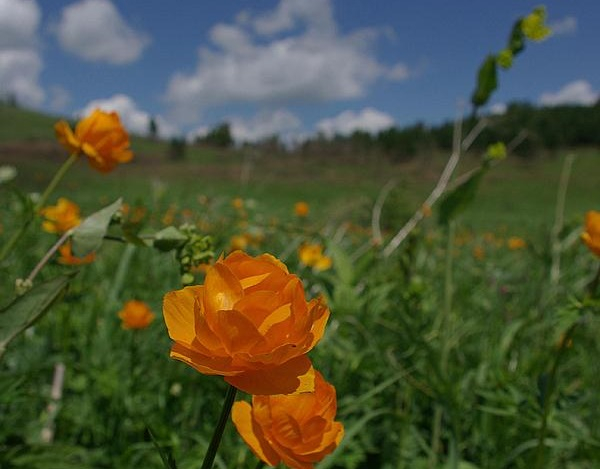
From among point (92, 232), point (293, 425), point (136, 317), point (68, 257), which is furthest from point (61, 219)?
point (293, 425)

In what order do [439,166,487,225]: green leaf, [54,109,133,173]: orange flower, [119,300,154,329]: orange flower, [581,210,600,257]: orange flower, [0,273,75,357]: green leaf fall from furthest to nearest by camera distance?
[119,300,154,329]: orange flower, [439,166,487,225]: green leaf, [54,109,133,173]: orange flower, [581,210,600,257]: orange flower, [0,273,75,357]: green leaf

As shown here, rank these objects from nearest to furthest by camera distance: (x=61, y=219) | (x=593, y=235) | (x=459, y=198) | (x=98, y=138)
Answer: (x=593, y=235), (x=98, y=138), (x=459, y=198), (x=61, y=219)

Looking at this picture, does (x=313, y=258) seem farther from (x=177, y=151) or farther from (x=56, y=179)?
(x=177, y=151)

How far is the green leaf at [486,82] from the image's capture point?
0.98m

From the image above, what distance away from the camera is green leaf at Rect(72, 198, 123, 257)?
22.1 inches

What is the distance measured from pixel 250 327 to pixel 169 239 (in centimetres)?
28

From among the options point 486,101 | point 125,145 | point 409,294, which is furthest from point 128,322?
point 486,101

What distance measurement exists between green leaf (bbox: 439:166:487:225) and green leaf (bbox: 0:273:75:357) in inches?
25.8

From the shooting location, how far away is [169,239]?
0.57 meters

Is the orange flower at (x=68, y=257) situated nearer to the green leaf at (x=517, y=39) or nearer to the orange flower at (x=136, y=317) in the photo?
the orange flower at (x=136, y=317)

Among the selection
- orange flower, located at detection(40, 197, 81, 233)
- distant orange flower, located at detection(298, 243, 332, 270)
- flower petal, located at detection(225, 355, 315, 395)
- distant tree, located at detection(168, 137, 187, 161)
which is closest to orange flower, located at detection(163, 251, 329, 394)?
flower petal, located at detection(225, 355, 315, 395)

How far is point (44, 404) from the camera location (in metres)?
1.15

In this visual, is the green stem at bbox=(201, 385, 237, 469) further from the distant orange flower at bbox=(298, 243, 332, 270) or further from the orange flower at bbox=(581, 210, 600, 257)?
the distant orange flower at bbox=(298, 243, 332, 270)

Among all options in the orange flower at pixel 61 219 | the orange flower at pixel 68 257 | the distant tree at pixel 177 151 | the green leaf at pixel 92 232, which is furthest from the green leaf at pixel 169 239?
the distant tree at pixel 177 151
